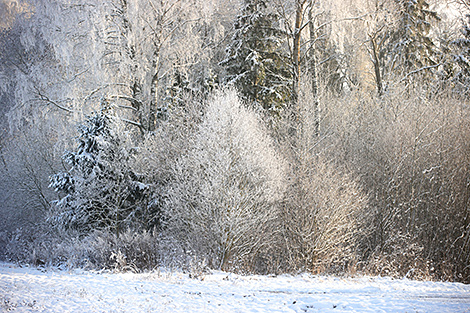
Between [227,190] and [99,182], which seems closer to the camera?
[227,190]

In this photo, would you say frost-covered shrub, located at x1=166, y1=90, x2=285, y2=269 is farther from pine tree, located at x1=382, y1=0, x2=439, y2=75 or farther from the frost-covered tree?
pine tree, located at x1=382, y1=0, x2=439, y2=75

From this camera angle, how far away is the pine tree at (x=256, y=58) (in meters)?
18.6

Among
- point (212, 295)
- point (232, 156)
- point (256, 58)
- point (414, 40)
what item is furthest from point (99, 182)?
point (414, 40)

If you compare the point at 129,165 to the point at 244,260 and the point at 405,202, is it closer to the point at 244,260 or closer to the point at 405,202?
the point at 244,260

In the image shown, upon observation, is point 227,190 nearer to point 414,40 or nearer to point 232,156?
point 232,156

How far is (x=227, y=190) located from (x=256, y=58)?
9.63 meters

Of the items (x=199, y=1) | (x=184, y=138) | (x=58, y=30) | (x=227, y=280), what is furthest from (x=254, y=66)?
(x=227, y=280)

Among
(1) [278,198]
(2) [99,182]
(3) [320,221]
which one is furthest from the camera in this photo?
(2) [99,182]

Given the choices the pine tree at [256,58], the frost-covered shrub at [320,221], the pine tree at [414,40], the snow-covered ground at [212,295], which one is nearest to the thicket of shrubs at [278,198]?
the frost-covered shrub at [320,221]

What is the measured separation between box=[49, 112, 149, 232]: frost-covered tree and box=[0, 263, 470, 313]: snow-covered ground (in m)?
5.75

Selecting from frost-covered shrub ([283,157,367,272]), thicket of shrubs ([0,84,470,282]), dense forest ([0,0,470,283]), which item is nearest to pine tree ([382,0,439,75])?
dense forest ([0,0,470,283])

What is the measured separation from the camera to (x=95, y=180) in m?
13.8

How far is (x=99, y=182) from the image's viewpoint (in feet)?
46.0

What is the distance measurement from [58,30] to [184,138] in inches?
264
